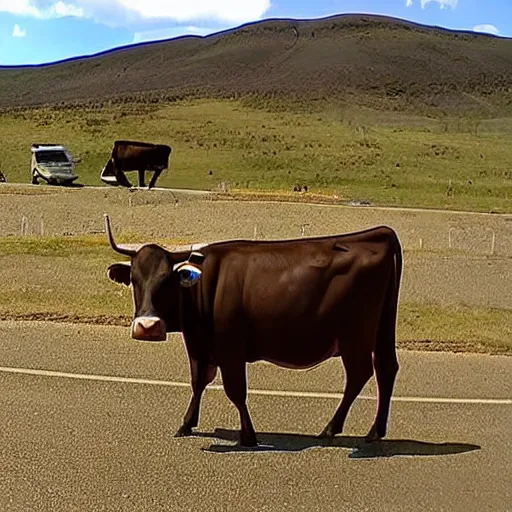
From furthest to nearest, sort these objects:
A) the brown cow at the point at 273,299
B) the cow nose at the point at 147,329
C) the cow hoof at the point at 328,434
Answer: the cow hoof at the point at 328,434 → the brown cow at the point at 273,299 → the cow nose at the point at 147,329

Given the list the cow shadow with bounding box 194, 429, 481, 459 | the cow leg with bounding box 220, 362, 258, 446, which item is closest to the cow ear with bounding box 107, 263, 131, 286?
the cow leg with bounding box 220, 362, 258, 446

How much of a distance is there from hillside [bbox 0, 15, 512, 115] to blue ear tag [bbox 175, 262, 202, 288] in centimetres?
10691

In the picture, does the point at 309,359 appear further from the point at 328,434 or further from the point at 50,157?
the point at 50,157

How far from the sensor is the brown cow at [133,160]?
48.7m

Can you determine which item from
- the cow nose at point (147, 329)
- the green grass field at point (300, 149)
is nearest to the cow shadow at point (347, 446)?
the cow nose at point (147, 329)

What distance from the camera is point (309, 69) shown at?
141375 millimetres

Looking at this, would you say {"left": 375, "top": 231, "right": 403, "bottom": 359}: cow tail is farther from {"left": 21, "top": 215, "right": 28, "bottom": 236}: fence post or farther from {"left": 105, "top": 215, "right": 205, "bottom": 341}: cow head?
{"left": 21, "top": 215, "right": 28, "bottom": 236}: fence post

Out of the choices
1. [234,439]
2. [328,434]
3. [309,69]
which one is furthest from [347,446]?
[309,69]

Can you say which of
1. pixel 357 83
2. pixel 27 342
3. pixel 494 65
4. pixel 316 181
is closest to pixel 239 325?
pixel 27 342

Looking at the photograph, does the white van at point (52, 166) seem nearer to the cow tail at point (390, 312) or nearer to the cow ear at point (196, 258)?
the cow ear at point (196, 258)

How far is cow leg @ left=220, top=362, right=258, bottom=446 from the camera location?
770 centimetres

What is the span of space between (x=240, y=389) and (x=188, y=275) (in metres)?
1.00

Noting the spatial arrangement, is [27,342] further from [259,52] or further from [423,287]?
[259,52]

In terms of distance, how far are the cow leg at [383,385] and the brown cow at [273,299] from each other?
20 cm
